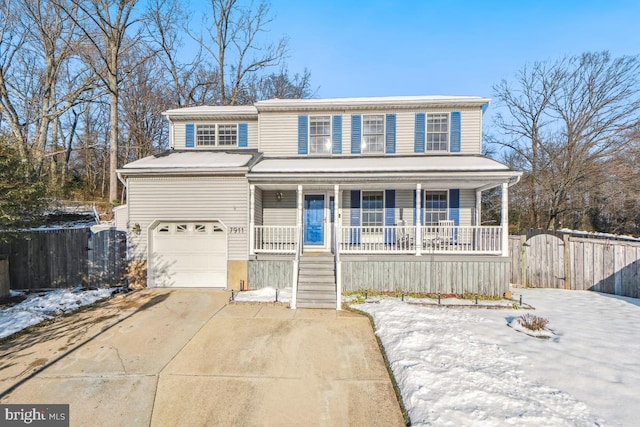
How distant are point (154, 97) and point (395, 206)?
69.9 feet

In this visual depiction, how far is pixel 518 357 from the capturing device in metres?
4.64

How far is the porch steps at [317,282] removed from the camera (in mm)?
7462

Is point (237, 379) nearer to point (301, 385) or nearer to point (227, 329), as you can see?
point (301, 385)

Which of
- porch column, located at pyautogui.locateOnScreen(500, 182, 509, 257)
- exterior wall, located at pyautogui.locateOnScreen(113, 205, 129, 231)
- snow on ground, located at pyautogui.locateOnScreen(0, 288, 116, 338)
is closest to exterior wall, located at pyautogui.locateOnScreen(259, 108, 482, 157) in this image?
porch column, located at pyautogui.locateOnScreen(500, 182, 509, 257)

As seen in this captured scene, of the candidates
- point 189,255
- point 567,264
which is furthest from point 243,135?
point 567,264

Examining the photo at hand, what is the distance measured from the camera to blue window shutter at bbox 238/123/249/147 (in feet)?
36.3

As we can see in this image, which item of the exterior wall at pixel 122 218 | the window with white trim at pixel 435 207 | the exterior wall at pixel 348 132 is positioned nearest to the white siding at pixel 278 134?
the exterior wall at pixel 348 132

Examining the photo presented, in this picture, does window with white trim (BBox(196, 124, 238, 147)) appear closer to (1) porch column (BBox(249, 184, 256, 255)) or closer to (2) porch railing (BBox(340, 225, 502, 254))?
(1) porch column (BBox(249, 184, 256, 255))

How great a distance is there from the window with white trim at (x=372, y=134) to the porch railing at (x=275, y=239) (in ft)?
13.9

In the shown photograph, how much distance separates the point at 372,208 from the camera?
33.7 feet

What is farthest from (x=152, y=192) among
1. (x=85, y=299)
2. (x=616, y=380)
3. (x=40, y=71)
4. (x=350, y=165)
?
(x=40, y=71)

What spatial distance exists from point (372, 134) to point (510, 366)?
8.10m

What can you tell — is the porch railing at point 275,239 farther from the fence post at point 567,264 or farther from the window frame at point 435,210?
the fence post at point 567,264

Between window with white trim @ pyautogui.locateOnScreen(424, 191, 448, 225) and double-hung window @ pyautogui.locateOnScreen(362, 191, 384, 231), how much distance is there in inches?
65.0
